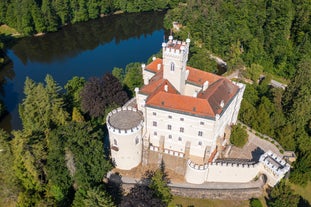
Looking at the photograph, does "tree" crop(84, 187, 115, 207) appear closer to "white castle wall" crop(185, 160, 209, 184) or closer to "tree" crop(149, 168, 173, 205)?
"tree" crop(149, 168, 173, 205)

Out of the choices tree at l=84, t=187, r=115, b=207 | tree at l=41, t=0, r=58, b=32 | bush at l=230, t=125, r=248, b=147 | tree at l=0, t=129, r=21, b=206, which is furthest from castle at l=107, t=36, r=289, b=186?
tree at l=41, t=0, r=58, b=32

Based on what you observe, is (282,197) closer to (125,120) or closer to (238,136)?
(238,136)

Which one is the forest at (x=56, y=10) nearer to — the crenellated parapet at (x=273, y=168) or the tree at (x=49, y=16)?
the tree at (x=49, y=16)

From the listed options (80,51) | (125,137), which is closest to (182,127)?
(125,137)

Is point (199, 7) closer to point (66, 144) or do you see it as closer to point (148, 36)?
point (148, 36)

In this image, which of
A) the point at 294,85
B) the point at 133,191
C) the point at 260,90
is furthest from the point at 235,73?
the point at 133,191

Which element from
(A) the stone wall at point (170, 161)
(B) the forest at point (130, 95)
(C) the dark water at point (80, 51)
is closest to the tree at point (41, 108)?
(B) the forest at point (130, 95)
